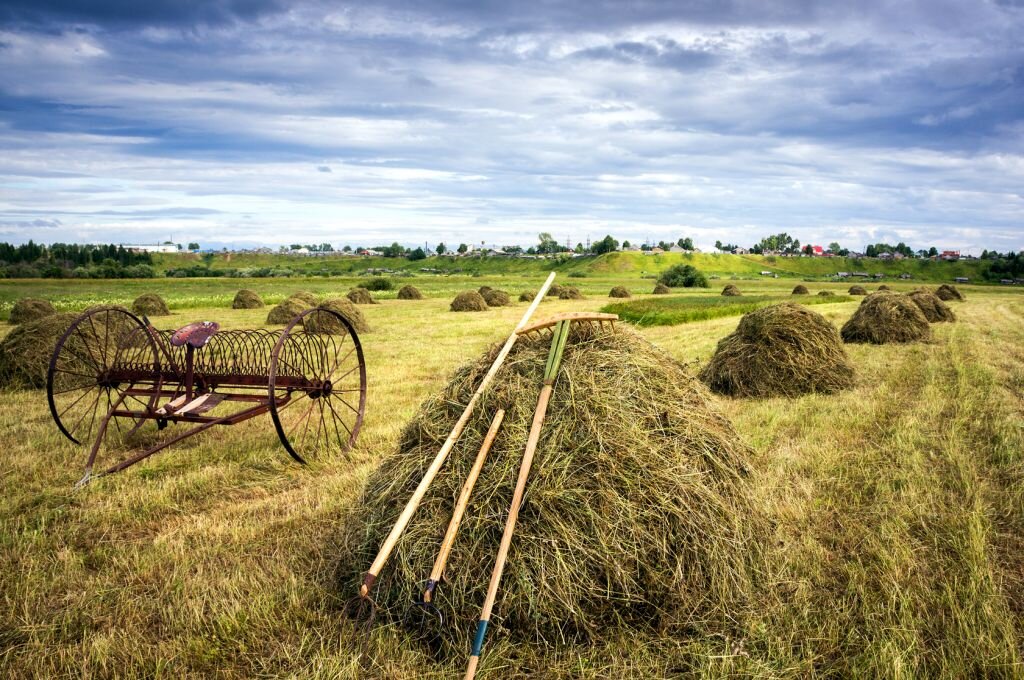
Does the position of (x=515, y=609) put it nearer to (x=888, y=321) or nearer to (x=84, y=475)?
(x=84, y=475)

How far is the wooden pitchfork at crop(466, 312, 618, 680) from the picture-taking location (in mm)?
3486

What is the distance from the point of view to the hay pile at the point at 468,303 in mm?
32425

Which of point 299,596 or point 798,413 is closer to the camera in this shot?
point 299,596

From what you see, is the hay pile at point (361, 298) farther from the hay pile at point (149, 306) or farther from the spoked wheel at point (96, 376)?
the spoked wheel at point (96, 376)

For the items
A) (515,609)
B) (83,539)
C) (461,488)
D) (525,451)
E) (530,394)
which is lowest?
(83,539)

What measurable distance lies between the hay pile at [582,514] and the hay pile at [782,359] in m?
7.23

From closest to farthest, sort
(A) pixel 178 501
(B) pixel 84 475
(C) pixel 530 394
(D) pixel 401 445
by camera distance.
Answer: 1. (C) pixel 530 394
2. (D) pixel 401 445
3. (A) pixel 178 501
4. (B) pixel 84 475

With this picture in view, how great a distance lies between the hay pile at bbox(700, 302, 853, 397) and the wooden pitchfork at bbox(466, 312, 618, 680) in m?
7.26

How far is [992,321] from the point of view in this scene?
77.9ft

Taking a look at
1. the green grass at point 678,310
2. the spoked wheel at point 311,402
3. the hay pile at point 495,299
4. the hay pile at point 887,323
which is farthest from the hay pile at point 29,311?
the hay pile at point 887,323

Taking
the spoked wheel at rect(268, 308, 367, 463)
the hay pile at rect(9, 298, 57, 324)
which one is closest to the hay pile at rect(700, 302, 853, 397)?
the spoked wheel at rect(268, 308, 367, 463)

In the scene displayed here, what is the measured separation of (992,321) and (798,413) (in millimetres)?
19703

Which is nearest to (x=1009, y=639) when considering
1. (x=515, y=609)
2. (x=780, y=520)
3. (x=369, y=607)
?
(x=780, y=520)

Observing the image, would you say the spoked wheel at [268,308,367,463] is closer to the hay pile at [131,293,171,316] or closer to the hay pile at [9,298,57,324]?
the hay pile at [9,298,57,324]
